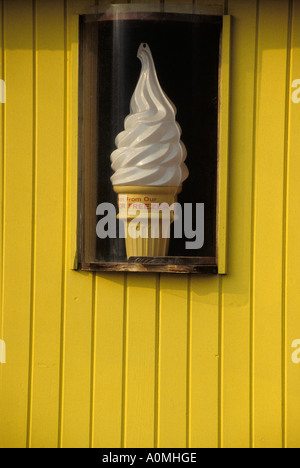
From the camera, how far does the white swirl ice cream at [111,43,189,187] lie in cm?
310

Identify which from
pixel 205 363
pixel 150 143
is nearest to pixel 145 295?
pixel 205 363

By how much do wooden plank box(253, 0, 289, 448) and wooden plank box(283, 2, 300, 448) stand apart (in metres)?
0.03

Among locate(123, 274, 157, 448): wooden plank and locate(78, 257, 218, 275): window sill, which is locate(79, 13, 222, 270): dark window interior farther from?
locate(123, 274, 157, 448): wooden plank

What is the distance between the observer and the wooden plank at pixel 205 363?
10.2 ft

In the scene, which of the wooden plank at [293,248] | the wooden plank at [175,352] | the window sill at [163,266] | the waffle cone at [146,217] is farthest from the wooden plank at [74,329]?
the wooden plank at [293,248]

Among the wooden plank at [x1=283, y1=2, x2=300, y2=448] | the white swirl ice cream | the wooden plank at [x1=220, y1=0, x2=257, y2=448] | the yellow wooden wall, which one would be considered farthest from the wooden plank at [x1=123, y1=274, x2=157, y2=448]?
the wooden plank at [x1=283, y1=2, x2=300, y2=448]

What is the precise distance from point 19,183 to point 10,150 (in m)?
0.16

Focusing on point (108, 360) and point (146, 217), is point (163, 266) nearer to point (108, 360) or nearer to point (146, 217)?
point (146, 217)

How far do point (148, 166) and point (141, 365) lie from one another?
92cm

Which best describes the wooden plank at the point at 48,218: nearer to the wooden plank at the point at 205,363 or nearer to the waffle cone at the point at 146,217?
the waffle cone at the point at 146,217

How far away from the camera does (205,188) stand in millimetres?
3158

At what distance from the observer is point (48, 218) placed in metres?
3.19

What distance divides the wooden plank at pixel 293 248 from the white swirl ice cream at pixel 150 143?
49 cm

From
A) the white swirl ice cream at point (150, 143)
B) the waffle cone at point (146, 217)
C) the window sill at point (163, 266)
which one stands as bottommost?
the window sill at point (163, 266)
